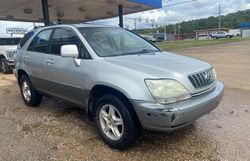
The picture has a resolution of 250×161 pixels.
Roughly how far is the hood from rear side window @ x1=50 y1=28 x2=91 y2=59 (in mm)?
496

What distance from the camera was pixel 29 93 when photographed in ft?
20.2

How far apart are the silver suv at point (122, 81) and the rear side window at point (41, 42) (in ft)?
0.08

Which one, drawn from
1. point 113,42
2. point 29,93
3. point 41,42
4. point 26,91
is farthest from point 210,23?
point 113,42

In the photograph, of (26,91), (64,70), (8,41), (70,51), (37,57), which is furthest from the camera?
(8,41)

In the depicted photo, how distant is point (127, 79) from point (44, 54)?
2.43 metres

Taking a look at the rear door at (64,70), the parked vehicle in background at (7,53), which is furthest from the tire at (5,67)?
the rear door at (64,70)

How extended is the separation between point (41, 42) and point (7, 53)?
8091mm

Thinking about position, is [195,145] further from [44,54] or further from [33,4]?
[33,4]

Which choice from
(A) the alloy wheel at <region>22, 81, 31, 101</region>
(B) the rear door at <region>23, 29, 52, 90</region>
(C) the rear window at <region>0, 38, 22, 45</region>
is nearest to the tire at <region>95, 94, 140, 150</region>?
(B) the rear door at <region>23, 29, 52, 90</region>

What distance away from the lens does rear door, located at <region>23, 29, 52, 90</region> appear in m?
5.39

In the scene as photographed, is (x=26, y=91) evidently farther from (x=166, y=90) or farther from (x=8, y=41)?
(x=8, y=41)

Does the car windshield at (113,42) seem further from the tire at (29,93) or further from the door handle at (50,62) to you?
the tire at (29,93)

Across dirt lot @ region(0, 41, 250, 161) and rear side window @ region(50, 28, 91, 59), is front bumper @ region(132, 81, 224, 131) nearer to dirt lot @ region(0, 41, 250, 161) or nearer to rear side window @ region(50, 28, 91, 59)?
dirt lot @ region(0, 41, 250, 161)

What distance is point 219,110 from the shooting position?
18.0ft
